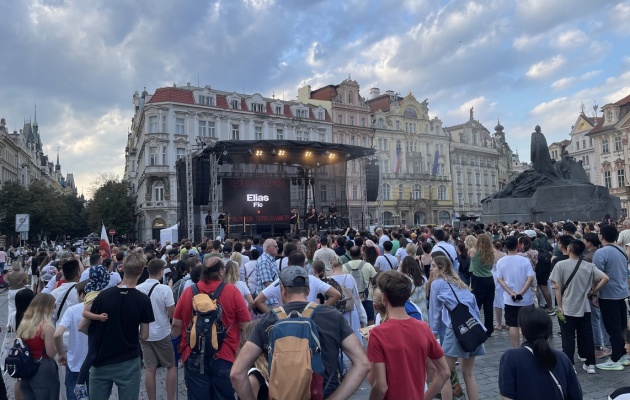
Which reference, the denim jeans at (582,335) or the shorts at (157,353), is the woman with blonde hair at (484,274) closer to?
the denim jeans at (582,335)

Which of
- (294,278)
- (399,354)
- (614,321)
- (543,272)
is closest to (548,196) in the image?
(543,272)

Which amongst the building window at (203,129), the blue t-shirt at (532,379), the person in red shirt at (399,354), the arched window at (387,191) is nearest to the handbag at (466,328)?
the person in red shirt at (399,354)

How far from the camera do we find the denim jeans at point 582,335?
5656 millimetres

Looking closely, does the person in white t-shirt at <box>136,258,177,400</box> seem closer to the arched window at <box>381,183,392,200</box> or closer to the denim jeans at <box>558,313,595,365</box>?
the denim jeans at <box>558,313,595,365</box>

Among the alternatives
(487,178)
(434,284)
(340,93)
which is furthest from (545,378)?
(487,178)

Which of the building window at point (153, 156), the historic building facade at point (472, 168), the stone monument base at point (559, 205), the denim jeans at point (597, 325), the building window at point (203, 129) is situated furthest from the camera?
the historic building facade at point (472, 168)

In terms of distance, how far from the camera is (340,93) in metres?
53.9

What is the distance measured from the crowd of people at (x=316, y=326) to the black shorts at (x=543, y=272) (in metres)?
0.82

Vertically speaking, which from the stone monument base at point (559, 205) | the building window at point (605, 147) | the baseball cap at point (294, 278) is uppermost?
the building window at point (605, 147)

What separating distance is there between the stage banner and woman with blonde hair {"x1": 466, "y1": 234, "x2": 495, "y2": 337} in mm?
21886

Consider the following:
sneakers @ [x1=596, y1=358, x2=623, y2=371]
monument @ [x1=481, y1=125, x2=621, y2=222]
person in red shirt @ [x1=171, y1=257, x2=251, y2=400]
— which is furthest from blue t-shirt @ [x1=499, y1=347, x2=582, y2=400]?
monument @ [x1=481, y1=125, x2=621, y2=222]

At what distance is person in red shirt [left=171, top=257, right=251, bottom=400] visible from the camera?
13.5 feet

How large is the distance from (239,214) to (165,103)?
19.3 metres

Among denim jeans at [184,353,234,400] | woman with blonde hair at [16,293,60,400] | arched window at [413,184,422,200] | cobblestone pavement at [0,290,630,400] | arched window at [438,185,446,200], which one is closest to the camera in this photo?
denim jeans at [184,353,234,400]
